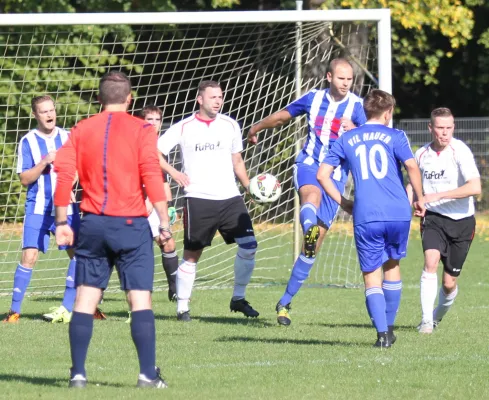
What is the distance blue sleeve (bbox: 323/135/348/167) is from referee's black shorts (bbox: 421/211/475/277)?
162cm

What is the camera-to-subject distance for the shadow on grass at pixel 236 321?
30.3 ft

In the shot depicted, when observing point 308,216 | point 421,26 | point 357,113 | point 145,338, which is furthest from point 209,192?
point 421,26

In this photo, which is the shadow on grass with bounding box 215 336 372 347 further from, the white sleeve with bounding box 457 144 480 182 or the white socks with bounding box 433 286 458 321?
the white sleeve with bounding box 457 144 480 182

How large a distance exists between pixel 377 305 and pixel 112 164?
2.34 m

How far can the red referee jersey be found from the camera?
605 centimetres

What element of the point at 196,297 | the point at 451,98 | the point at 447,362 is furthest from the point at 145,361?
the point at 451,98

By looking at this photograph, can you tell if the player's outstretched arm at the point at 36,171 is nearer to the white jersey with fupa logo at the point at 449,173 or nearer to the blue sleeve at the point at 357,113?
the blue sleeve at the point at 357,113

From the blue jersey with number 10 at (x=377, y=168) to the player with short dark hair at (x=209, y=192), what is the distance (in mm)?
2194

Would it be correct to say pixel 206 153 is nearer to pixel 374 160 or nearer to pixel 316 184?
pixel 316 184

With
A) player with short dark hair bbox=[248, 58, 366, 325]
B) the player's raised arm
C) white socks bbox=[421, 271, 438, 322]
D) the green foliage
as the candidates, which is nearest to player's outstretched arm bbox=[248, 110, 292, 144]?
player with short dark hair bbox=[248, 58, 366, 325]

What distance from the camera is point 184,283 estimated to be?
9508mm

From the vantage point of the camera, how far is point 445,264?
8953mm

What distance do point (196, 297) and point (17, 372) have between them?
4.93 metres

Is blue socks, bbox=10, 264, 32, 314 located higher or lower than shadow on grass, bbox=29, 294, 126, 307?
higher
